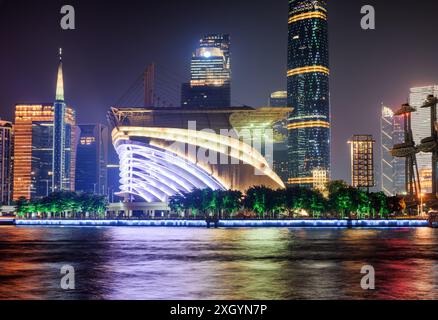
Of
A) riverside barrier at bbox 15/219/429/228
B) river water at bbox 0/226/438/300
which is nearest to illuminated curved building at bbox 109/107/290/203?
riverside barrier at bbox 15/219/429/228

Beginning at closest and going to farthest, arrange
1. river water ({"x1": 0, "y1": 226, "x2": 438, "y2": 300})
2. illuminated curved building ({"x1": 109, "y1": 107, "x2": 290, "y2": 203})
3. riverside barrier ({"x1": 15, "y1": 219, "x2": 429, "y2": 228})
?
river water ({"x1": 0, "y1": 226, "x2": 438, "y2": 300})
riverside barrier ({"x1": 15, "y1": 219, "x2": 429, "y2": 228})
illuminated curved building ({"x1": 109, "y1": 107, "x2": 290, "y2": 203})

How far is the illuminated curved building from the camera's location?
505 ft

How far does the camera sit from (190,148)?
504 feet

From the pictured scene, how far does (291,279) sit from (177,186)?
12300 centimetres

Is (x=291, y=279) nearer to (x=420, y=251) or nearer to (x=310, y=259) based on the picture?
(x=310, y=259)

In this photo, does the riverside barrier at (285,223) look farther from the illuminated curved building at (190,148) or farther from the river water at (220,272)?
the river water at (220,272)

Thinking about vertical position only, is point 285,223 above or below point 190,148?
below

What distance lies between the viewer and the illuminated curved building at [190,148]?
505 ft

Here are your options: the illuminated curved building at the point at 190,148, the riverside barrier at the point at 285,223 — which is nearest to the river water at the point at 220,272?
the riverside barrier at the point at 285,223

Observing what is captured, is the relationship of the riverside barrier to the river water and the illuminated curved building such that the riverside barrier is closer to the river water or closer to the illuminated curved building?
the illuminated curved building

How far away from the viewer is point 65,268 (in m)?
43.1

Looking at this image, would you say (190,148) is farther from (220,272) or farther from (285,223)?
(220,272)

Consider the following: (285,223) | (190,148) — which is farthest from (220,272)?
(190,148)

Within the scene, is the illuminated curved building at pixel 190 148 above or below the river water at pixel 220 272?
above
